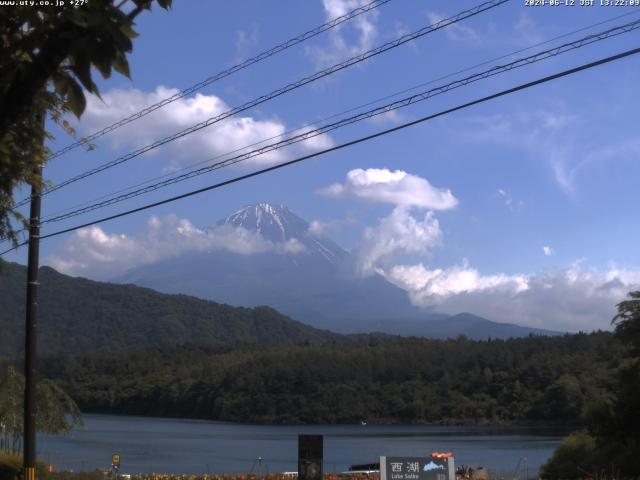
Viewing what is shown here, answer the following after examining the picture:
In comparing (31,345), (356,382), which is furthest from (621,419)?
(356,382)

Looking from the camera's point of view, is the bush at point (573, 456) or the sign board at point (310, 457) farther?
the bush at point (573, 456)

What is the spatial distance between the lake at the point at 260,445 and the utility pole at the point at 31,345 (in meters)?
20.0

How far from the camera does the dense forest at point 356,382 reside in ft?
321

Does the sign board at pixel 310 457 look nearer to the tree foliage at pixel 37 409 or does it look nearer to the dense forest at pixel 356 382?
Result: the tree foliage at pixel 37 409

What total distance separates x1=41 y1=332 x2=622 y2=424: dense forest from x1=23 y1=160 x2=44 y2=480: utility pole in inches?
3076

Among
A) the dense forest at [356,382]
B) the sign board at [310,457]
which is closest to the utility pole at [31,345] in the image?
the sign board at [310,457]

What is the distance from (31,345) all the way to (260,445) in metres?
54.5

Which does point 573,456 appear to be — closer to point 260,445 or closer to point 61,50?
point 61,50

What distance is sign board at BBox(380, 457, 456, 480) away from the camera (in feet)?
48.4

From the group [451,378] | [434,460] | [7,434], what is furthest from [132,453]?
[451,378]

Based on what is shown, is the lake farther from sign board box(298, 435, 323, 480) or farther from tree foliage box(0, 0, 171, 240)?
tree foliage box(0, 0, 171, 240)

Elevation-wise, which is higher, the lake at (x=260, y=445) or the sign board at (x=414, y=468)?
the sign board at (x=414, y=468)

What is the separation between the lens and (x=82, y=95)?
15.1ft

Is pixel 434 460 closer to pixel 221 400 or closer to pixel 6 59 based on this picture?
pixel 6 59
